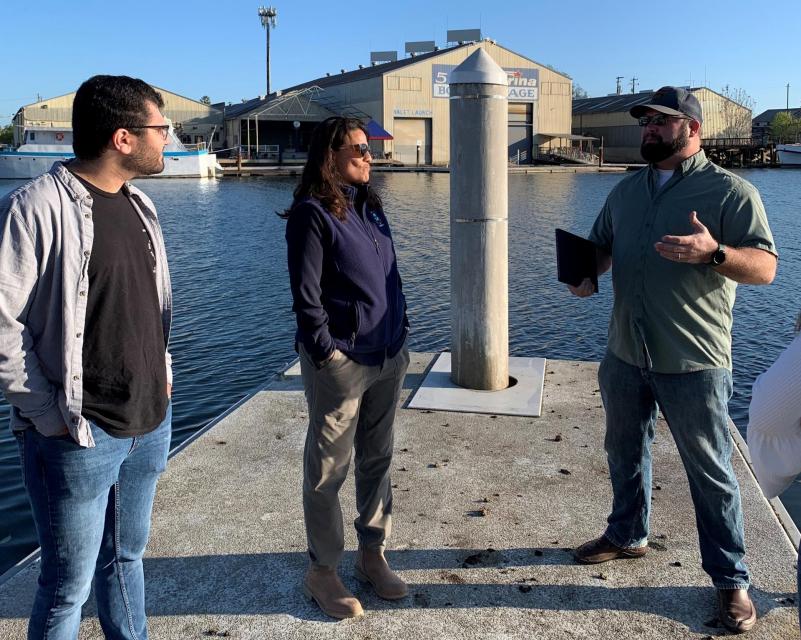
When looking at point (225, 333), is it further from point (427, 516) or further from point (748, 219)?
point (748, 219)

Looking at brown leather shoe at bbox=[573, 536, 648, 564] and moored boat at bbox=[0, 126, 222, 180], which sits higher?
moored boat at bbox=[0, 126, 222, 180]

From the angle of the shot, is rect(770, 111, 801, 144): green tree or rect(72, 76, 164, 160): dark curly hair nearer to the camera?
rect(72, 76, 164, 160): dark curly hair

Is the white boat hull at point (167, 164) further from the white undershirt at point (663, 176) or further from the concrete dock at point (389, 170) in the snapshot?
the white undershirt at point (663, 176)

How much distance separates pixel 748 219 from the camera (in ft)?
11.4

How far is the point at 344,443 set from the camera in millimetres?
3641

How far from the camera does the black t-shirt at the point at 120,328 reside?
267cm

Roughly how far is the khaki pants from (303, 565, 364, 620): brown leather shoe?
0.05m

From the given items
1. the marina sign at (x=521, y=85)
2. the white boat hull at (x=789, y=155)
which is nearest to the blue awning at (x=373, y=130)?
the marina sign at (x=521, y=85)

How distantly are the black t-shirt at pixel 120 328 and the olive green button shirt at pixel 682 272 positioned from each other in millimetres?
2139

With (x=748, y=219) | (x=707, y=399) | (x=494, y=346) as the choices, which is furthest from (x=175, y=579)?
(x=494, y=346)

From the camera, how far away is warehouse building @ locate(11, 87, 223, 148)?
67.9 m

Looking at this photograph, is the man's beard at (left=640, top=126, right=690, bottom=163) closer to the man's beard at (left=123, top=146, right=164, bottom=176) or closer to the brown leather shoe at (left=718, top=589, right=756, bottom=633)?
the brown leather shoe at (left=718, top=589, right=756, bottom=633)

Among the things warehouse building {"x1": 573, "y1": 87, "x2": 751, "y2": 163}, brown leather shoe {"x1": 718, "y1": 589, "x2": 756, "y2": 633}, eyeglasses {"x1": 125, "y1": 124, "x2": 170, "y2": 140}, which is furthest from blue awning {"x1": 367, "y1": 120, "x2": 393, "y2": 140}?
warehouse building {"x1": 573, "y1": 87, "x2": 751, "y2": 163}

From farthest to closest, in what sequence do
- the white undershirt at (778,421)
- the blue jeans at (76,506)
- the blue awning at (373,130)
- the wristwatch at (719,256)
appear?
the blue awning at (373,130), the wristwatch at (719,256), the blue jeans at (76,506), the white undershirt at (778,421)
